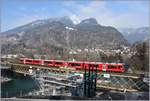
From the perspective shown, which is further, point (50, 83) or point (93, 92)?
point (50, 83)

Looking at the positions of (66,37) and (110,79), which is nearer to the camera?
(110,79)

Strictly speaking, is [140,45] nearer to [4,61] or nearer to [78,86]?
[78,86]

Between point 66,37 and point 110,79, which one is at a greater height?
point 66,37

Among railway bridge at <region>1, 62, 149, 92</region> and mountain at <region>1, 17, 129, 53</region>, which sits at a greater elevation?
mountain at <region>1, 17, 129, 53</region>

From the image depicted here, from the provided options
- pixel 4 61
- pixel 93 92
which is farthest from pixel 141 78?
pixel 4 61

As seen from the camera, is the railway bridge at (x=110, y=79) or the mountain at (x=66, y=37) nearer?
the railway bridge at (x=110, y=79)

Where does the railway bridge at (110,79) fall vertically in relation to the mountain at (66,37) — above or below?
below

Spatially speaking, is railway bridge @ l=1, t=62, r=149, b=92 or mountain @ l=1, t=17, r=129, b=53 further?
mountain @ l=1, t=17, r=129, b=53

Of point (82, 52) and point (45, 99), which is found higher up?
point (82, 52)
